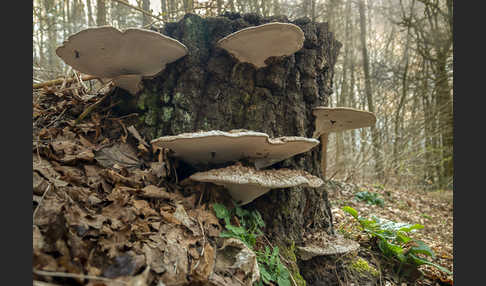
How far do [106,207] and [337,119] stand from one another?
2.46 meters

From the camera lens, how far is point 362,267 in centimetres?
307

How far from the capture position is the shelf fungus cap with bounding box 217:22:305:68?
2174 millimetres

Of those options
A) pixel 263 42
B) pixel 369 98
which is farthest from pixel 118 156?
pixel 369 98

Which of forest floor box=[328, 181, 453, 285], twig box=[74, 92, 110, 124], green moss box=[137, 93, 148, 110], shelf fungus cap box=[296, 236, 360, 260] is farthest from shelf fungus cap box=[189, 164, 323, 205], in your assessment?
forest floor box=[328, 181, 453, 285]

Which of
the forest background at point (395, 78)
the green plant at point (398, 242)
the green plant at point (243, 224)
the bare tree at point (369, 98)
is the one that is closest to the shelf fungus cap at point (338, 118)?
the green plant at point (398, 242)

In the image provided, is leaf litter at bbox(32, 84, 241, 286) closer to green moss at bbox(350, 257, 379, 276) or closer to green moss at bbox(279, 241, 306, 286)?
green moss at bbox(279, 241, 306, 286)

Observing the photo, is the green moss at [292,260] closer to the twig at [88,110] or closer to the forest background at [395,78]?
the twig at [88,110]

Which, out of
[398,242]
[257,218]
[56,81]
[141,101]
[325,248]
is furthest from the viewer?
[398,242]

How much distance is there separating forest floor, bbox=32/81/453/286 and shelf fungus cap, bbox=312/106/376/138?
148 centimetres

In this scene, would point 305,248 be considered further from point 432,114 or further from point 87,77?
point 432,114

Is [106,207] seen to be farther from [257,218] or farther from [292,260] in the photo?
[292,260]

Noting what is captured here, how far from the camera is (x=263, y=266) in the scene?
2.11 meters

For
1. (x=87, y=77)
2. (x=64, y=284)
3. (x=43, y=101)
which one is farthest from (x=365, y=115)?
(x=43, y=101)

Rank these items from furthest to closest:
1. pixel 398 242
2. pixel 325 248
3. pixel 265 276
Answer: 1. pixel 398 242
2. pixel 325 248
3. pixel 265 276
